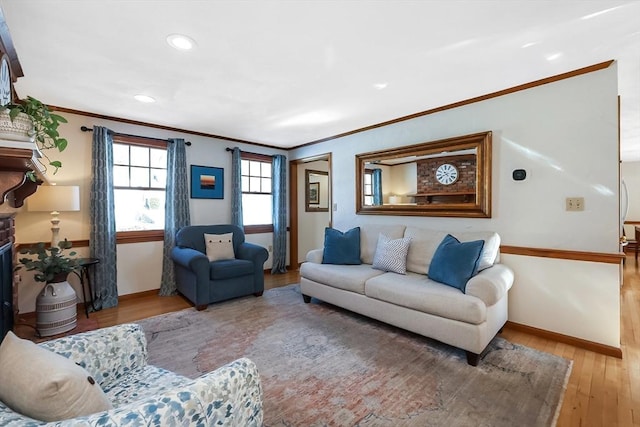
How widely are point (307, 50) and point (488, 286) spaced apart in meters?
2.23

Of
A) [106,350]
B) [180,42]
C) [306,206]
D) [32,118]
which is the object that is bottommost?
[106,350]

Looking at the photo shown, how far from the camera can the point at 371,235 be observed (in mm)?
3738

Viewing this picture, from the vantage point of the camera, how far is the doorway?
559cm

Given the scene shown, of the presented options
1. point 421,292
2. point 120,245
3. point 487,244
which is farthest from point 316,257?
point 120,245

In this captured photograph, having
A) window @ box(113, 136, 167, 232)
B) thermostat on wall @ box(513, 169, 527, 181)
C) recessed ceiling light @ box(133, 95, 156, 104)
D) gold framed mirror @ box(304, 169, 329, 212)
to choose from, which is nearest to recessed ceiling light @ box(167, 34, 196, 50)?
recessed ceiling light @ box(133, 95, 156, 104)

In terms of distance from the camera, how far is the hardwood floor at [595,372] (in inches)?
67.4

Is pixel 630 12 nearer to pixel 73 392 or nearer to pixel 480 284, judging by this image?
pixel 480 284

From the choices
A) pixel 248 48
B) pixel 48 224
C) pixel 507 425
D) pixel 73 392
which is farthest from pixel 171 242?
pixel 507 425

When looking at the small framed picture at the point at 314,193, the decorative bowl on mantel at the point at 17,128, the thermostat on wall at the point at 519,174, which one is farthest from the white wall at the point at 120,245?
the thermostat on wall at the point at 519,174

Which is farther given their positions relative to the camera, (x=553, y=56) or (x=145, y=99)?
(x=145, y=99)

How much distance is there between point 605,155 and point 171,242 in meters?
4.75

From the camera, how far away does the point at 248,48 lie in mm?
2092

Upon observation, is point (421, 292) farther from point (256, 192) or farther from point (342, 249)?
point (256, 192)

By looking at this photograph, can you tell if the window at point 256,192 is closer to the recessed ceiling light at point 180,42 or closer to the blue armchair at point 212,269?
the blue armchair at point 212,269
